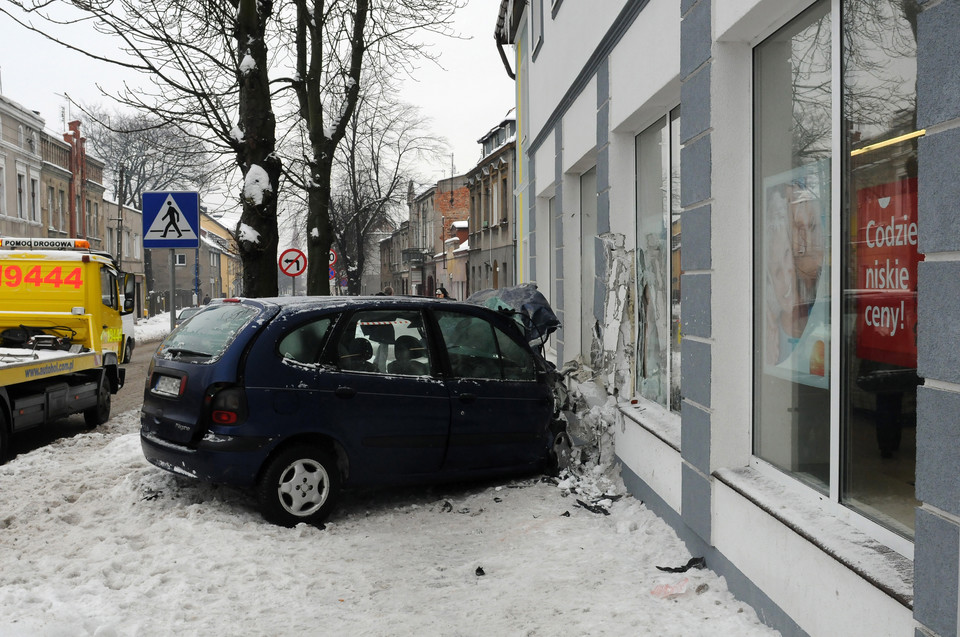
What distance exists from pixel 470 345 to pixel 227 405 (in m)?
2.00

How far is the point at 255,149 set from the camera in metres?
11.6

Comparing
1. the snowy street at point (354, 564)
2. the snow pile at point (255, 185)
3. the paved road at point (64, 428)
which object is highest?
the snow pile at point (255, 185)

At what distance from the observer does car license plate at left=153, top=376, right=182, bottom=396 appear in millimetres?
6195

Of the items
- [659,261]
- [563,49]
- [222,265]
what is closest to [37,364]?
[659,261]

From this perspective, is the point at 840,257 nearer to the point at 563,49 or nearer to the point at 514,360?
the point at 514,360

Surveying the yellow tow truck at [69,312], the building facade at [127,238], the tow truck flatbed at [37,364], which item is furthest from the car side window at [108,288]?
the building facade at [127,238]

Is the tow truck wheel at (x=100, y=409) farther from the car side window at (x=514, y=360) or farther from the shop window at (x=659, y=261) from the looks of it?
the shop window at (x=659, y=261)

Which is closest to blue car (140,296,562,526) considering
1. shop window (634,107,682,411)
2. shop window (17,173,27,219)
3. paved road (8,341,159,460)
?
shop window (634,107,682,411)

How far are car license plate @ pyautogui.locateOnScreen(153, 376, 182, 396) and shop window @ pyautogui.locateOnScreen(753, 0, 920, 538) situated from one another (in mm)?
3958

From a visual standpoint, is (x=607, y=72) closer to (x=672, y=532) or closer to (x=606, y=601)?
(x=672, y=532)

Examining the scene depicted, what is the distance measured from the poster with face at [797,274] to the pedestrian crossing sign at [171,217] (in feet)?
31.0

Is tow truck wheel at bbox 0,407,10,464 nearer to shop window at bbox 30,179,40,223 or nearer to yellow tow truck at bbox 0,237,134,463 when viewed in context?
yellow tow truck at bbox 0,237,134,463

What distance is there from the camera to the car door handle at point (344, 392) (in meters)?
6.19

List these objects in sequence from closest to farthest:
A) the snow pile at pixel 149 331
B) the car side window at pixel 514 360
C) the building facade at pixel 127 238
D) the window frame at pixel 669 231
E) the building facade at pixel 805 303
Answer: the building facade at pixel 805 303
the window frame at pixel 669 231
the car side window at pixel 514 360
the snow pile at pixel 149 331
the building facade at pixel 127 238
